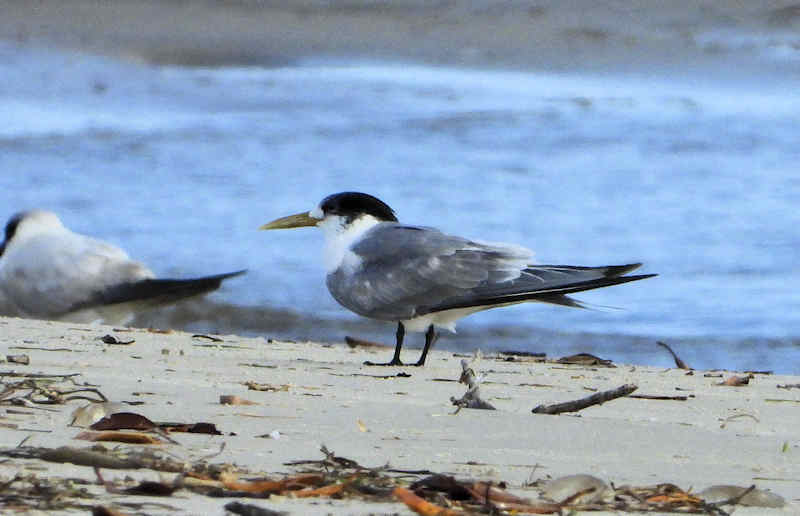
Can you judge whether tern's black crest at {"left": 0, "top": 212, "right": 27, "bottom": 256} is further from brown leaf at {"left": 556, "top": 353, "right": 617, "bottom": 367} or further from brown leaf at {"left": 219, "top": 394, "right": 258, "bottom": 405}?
brown leaf at {"left": 219, "top": 394, "right": 258, "bottom": 405}

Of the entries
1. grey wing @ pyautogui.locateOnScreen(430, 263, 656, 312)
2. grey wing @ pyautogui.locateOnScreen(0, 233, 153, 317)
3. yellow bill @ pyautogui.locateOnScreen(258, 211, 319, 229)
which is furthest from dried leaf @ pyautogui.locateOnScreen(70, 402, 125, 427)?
grey wing @ pyautogui.locateOnScreen(0, 233, 153, 317)

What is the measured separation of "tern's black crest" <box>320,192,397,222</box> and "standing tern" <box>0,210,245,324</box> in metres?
1.60

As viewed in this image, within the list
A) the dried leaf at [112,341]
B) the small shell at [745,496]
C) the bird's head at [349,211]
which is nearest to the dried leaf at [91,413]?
the small shell at [745,496]

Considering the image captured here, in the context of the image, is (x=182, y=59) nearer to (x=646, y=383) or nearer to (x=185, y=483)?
(x=646, y=383)

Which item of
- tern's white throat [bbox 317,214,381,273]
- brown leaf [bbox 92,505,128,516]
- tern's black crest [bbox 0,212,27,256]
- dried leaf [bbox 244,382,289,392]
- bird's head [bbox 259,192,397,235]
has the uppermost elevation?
bird's head [bbox 259,192,397,235]

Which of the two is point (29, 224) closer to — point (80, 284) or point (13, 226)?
point (13, 226)

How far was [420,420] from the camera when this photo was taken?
3059 millimetres

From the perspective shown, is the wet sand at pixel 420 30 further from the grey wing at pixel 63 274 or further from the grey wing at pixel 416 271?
the grey wing at pixel 416 271

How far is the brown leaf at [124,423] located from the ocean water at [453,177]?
14.4 feet

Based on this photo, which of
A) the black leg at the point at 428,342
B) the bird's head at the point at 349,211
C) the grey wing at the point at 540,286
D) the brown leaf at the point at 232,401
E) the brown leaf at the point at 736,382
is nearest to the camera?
the brown leaf at the point at 232,401

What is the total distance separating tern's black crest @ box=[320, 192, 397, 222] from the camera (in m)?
5.66

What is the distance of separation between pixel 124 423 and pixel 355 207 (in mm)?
3122

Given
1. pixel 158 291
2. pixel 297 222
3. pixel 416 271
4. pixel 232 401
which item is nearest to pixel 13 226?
pixel 158 291

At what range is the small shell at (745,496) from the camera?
2258mm
